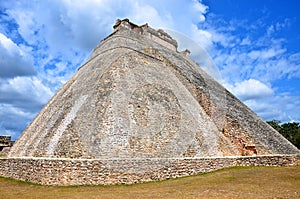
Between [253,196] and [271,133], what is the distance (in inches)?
521

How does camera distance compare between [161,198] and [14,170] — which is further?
[14,170]

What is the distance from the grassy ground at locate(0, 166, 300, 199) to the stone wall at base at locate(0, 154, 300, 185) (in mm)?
368

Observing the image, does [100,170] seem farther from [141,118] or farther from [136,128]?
[141,118]

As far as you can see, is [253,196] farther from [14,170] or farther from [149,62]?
[149,62]

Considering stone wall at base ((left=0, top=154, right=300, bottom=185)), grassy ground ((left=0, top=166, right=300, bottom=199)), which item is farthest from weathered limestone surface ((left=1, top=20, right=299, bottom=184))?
grassy ground ((left=0, top=166, right=300, bottom=199))

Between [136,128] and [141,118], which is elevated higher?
[141,118]

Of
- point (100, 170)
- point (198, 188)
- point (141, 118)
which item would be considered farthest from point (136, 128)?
point (198, 188)

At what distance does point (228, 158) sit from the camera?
12.7m

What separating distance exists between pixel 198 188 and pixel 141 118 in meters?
5.13

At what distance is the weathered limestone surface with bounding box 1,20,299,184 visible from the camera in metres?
10.5

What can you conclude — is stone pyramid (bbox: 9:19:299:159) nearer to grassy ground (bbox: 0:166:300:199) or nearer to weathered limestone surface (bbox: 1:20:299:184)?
weathered limestone surface (bbox: 1:20:299:184)

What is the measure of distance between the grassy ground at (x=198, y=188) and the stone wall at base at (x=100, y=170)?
0.37 m

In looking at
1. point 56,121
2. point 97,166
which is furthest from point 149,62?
point 97,166

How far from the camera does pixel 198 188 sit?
8531 mm
